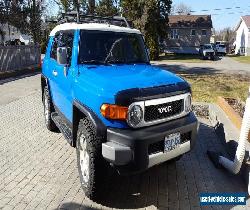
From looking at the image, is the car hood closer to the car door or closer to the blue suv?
the blue suv

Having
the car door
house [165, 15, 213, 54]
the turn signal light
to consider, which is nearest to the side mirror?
the car door

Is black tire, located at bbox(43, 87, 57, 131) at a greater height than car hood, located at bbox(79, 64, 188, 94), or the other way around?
car hood, located at bbox(79, 64, 188, 94)

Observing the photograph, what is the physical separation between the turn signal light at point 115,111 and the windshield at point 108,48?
4.69 ft

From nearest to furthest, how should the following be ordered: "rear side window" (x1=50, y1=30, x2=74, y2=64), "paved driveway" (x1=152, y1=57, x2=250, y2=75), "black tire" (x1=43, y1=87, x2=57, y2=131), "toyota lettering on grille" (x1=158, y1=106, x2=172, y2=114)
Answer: "toyota lettering on grille" (x1=158, y1=106, x2=172, y2=114) → "rear side window" (x1=50, y1=30, x2=74, y2=64) → "black tire" (x1=43, y1=87, x2=57, y2=131) → "paved driveway" (x1=152, y1=57, x2=250, y2=75)

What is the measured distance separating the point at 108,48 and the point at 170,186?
2538 millimetres

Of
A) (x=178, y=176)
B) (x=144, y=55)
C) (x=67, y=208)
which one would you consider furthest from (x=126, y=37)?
(x=67, y=208)

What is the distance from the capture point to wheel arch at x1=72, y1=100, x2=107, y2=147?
409cm

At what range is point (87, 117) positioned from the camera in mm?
4375

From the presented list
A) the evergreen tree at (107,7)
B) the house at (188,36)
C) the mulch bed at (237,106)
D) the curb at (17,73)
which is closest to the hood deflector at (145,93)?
the mulch bed at (237,106)

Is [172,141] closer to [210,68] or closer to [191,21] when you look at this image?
[210,68]

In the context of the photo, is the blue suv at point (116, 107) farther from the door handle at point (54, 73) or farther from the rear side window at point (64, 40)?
the door handle at point (54, 73)

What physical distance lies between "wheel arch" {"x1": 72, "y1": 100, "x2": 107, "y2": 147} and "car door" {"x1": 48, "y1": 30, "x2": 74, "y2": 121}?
32cm

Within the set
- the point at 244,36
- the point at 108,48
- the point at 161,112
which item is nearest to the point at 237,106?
Result: the point at 108,48

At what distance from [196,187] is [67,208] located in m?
2.06
